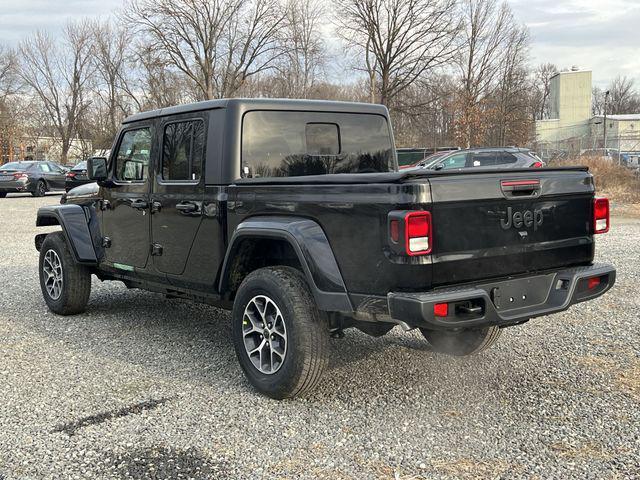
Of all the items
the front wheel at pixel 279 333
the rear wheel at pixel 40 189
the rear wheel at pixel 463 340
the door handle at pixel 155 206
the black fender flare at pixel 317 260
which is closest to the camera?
the black fender flare at pixel 317 260

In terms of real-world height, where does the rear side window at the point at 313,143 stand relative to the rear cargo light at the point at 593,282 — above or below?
above

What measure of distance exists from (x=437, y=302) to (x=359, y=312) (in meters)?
0.53

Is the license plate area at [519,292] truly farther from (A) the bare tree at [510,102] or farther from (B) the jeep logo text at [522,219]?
(A) the bare tree at [510,102]

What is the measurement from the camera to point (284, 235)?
380 centimetres

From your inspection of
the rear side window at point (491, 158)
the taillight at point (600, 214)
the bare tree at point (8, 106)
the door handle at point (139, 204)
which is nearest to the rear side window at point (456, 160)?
the rear side window at point (491, 158)

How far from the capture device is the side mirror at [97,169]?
5.68 metres

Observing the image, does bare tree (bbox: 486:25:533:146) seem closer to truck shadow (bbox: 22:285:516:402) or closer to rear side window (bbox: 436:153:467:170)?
rear side window (bbox: 436:153:467:170)

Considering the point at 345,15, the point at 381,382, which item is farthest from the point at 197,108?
the point at 345,15

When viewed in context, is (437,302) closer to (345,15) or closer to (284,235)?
(284,235)

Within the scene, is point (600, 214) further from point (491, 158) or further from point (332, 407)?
point (491, 158)

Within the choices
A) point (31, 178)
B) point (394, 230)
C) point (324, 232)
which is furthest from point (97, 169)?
point (31, 178)

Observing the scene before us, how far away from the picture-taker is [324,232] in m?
3.70

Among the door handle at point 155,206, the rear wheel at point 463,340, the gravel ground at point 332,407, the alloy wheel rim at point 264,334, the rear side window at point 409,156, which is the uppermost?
the rear side window at point 409,156

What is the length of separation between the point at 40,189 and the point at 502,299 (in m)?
24.4
